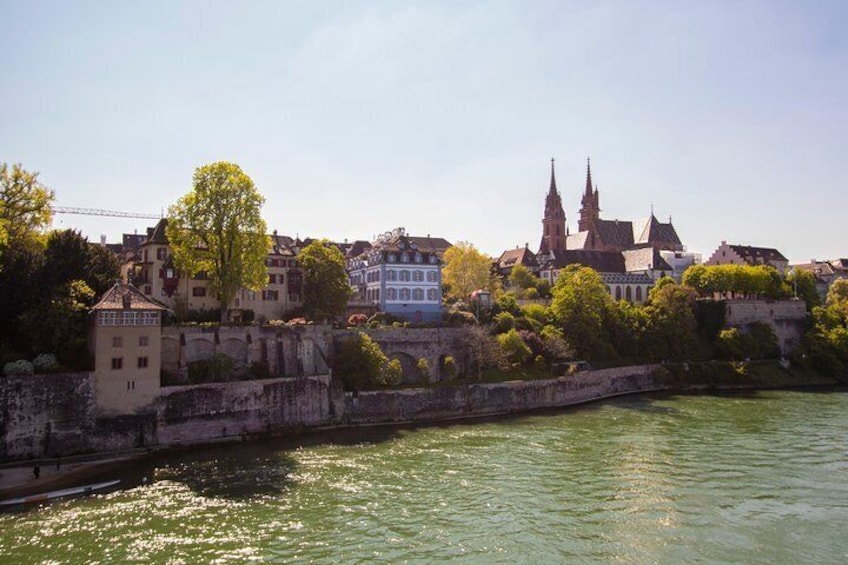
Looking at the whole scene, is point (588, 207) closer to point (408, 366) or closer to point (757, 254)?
point (757, 254)

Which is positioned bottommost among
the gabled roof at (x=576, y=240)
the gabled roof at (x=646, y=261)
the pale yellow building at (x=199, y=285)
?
the pale yellow building at (x=199, y=285)

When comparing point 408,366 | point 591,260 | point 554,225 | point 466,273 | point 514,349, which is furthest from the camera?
point 554,225

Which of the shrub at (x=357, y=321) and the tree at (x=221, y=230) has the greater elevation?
the tree at (x=221, y=230)

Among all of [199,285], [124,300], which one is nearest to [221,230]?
[199,285]

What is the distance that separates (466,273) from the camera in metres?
82.5

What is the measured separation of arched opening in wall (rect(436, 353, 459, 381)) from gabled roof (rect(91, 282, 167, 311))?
2421 centimetres

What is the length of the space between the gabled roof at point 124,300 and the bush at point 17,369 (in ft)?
16.1

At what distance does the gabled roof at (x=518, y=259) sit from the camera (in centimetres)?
10019

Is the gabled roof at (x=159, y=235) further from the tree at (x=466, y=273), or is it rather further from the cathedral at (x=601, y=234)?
the cathedral at (x=601, y=234)

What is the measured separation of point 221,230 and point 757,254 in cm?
9476

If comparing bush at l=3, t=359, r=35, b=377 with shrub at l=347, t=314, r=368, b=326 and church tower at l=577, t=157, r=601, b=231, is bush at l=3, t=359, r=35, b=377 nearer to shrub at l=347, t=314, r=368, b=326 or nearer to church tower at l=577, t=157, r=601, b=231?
shrub at l=347, t=314, r=368, b=326

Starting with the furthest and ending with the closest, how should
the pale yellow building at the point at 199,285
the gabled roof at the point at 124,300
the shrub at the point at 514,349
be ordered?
the shrub at the point at 514,349 → the pale yellow building at the point at 199,285 → the gabled roof at the point at 124,300

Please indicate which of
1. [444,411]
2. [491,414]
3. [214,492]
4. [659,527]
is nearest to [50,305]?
[214,492]

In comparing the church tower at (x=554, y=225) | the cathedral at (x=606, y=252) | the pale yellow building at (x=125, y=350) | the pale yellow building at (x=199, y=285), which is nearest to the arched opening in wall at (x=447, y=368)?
the pale yellow building at (x=199, y=285)
